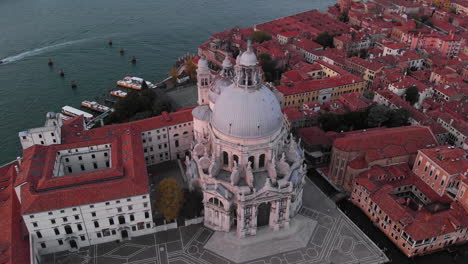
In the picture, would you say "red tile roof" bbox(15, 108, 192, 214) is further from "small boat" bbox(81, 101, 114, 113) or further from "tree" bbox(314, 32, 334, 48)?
"tree" bbox(314, 32, 334, 48)

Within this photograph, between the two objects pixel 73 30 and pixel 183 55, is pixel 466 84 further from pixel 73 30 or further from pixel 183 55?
pixel 73 30

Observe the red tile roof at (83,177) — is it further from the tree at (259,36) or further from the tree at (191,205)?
the tree at (259,36)

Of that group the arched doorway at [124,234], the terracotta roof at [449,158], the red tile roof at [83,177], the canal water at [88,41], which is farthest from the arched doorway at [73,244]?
the terracotta roof at [449,158]

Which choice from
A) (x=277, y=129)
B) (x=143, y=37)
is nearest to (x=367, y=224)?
(x=277, y=129)

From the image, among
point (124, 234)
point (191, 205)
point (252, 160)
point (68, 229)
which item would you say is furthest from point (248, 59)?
point (68, 229)

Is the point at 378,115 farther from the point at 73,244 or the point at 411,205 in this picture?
the point at 73,244

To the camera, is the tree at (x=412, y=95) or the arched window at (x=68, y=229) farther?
the tree at (x=412, y=95)
